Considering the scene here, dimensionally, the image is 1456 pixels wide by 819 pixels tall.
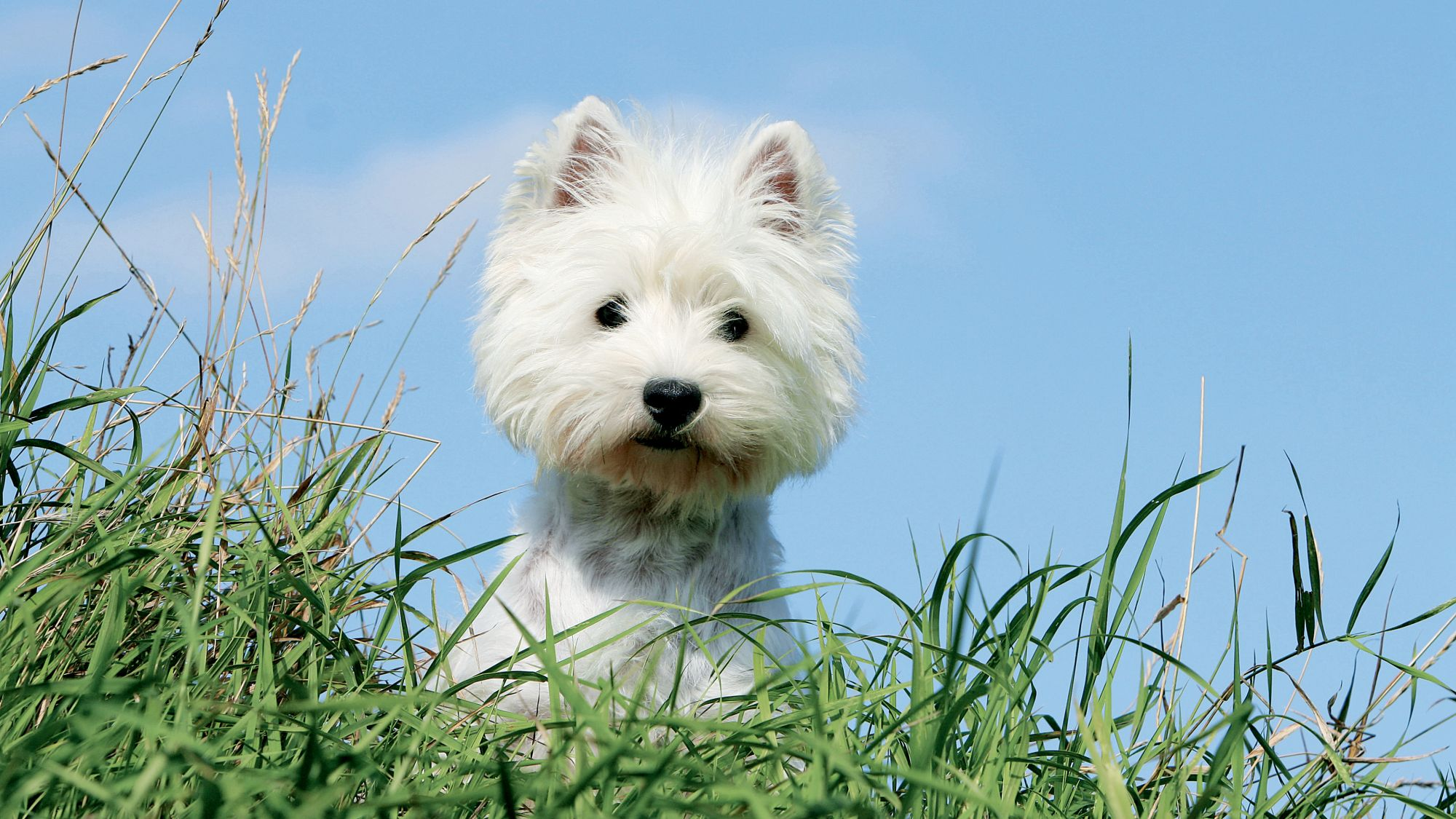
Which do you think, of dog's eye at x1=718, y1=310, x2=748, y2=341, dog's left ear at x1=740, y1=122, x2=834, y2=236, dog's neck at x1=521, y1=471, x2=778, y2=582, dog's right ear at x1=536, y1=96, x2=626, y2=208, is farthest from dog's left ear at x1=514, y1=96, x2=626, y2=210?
dog's neck at x1=521, y1=471, x2=778, y2=582

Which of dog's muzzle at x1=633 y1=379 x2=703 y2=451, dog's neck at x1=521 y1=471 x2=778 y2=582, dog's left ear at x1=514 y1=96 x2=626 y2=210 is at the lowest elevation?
dog's neck at x1=521 y1=471 x2=778 y2=582

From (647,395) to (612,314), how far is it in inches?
20.6

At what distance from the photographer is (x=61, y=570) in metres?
3.09

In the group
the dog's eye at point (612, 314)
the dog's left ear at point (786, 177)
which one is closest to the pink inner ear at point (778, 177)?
the dog's left ear at point (786, 177)

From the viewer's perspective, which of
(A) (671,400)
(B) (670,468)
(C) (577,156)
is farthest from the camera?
(C) (577,156)

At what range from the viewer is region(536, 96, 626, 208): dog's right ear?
14.7 ft

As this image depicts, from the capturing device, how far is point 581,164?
4633 mm

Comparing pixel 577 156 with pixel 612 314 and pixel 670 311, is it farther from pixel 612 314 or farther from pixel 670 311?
pixel 670 311

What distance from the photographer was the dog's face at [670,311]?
378 cm

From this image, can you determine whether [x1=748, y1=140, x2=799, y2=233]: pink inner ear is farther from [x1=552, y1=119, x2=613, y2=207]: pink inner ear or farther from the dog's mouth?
the dog's mouth

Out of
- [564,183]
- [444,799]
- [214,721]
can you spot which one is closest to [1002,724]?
[444,799]

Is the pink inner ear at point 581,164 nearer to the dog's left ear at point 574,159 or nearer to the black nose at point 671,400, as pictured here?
the dog's left ear at point 574,159

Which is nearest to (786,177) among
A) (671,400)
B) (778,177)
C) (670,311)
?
(778,177)

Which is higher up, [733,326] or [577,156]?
[577,156]
